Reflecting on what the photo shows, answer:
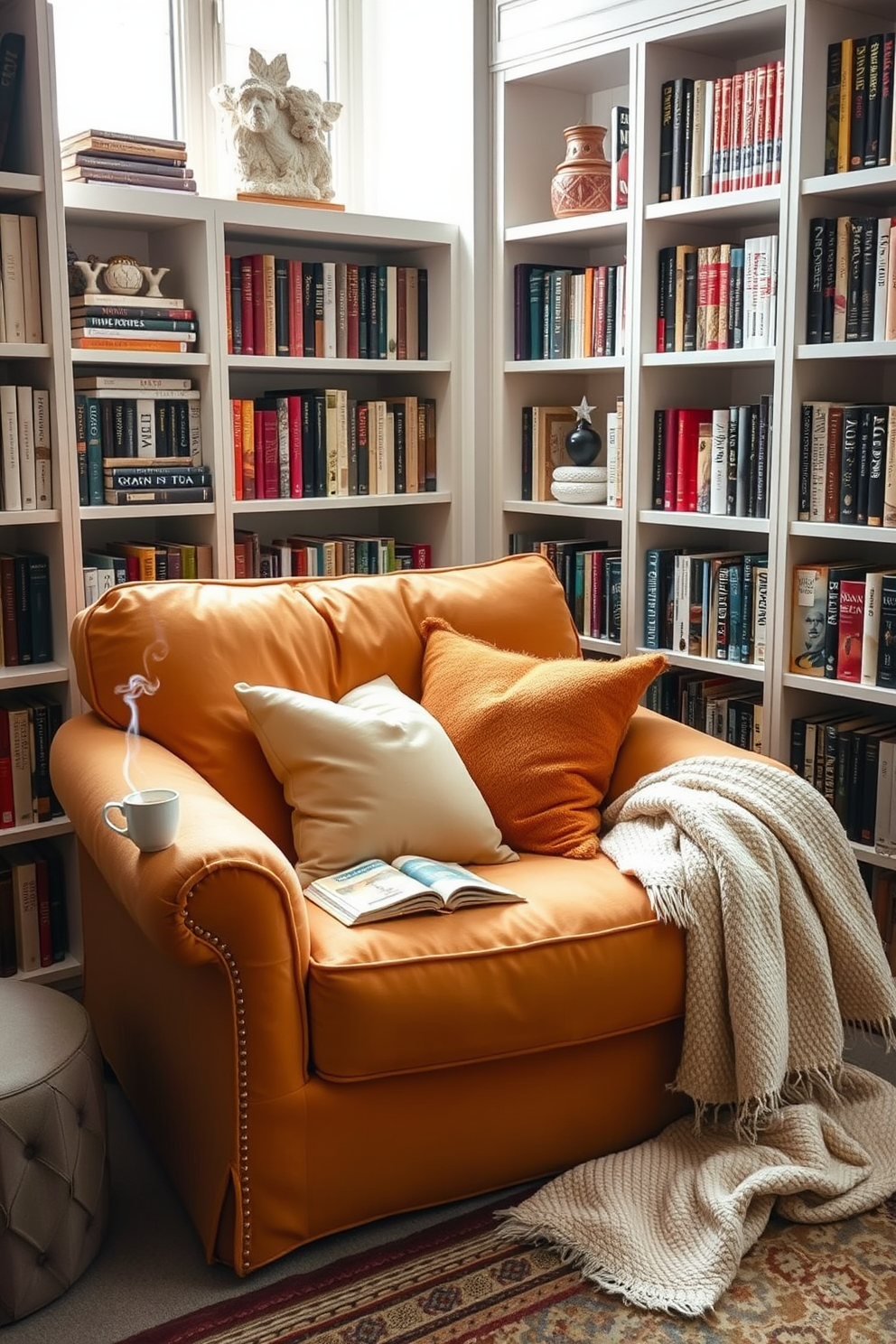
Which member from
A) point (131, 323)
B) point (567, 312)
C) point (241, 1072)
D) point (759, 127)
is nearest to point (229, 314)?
point (131, 323)

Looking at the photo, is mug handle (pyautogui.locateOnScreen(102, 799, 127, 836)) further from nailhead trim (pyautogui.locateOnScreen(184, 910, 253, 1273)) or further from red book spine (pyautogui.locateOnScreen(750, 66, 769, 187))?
red book spine (pyautogui.locateOnScreen(750, 66, 769, 187))

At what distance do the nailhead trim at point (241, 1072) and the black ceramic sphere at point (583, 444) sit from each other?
182cm

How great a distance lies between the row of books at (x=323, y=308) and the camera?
10.2 ft

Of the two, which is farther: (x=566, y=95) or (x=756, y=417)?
(x=566, y=95)

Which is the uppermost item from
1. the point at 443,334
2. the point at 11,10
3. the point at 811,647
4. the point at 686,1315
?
the point at 11,10

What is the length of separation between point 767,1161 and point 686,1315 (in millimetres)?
319

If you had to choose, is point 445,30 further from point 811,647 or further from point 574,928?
point 574,928

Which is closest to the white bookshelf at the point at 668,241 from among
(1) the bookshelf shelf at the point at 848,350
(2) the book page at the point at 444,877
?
(1) the bookshelf shelf at the point at 848,350

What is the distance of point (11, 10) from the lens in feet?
8.54

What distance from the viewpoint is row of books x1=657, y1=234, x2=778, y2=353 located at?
282 centimetres

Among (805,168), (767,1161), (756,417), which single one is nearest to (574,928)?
(767,1161)

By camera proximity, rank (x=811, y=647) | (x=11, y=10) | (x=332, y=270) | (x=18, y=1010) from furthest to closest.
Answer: (x=332, y=270), (x=811, y=647), (x=11, y=10), (x=18, y=1010)

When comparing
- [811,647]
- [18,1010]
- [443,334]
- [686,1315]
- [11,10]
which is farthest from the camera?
[443,334]

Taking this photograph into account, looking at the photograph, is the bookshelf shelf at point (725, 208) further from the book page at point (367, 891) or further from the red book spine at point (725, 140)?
the book page at point (367, 891)
